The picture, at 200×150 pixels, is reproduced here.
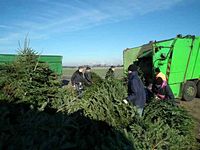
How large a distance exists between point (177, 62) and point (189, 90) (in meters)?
1.66

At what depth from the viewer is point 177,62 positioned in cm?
1258

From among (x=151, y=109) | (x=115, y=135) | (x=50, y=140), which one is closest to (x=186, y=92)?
(x=151, y=109)

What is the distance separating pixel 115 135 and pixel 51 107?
1275 millimetres

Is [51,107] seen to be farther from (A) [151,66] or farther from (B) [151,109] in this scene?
(A) [151,66]

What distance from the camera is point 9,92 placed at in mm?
5090

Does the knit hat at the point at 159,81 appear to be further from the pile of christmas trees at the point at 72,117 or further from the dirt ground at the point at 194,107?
→ the dirt ground at the point at 194,107

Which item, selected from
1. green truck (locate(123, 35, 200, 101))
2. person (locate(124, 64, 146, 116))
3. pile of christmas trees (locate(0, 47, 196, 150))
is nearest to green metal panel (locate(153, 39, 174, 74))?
green truck (locate(123, 35, 200, 101))

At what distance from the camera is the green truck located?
40.3 ft

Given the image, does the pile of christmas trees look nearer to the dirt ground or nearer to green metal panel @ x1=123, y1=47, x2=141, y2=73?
the dirt ground

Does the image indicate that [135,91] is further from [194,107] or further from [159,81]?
[194,107]

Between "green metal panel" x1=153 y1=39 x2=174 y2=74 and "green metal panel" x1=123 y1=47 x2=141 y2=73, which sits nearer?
"green metal panel" x1=153 y1=39 x2=174 y2=74

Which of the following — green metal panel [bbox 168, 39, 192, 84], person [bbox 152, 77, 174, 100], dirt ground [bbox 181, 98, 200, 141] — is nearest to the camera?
person [bbox 152, 77, 174, 100]

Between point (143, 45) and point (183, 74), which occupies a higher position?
point (143, 45)

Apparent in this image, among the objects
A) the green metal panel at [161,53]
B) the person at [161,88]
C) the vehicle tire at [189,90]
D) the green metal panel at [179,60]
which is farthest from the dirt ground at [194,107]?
the person at [161,88]
